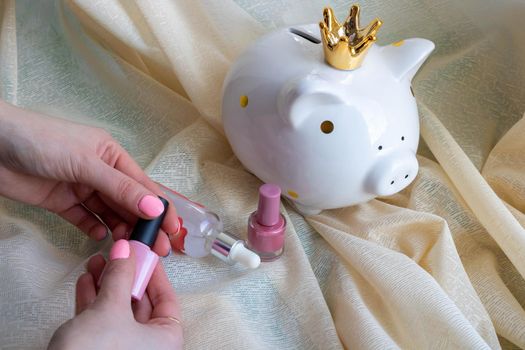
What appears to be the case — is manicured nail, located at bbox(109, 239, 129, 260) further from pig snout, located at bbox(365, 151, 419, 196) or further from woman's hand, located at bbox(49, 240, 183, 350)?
pig snout, located at bbox(365, 151, 419, 196)

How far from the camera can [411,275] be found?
0.63m

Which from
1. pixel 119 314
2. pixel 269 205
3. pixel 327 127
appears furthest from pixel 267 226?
pixel 119 314

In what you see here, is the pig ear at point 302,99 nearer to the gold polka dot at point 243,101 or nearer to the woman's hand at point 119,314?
the gold polka dot at point 243,101

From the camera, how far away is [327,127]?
646 mm

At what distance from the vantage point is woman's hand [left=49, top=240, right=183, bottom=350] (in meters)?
0.46

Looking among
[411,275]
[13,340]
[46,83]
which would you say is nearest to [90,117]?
[46,83]

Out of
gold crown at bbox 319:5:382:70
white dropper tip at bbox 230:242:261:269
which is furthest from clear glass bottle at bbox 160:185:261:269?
gold crown at bbox 319:5:382:70

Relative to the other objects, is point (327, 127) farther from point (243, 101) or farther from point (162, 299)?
point (162, 299)

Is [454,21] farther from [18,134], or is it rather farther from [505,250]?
[18,134]

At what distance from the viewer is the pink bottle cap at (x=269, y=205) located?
667 mm

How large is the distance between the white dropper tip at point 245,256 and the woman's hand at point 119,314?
0.28 feet

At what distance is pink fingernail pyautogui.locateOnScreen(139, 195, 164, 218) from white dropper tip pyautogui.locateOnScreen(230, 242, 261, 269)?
12 centimetres

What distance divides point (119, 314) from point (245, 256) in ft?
0.69

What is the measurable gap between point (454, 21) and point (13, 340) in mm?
646
